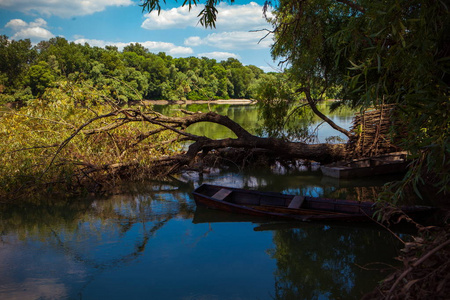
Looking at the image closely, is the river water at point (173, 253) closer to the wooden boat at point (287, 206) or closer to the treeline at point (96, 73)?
the wooden boat at point (287, 206)

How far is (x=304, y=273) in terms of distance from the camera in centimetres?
545

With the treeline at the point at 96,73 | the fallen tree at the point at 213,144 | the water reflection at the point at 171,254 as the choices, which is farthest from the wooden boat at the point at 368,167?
the treeline at the point at 96,73

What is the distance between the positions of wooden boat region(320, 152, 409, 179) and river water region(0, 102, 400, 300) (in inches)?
63.7

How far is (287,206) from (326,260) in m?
2.09

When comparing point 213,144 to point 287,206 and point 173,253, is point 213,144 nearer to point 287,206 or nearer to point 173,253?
point 287,206

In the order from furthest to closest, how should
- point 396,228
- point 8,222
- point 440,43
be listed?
point 8,222 → point 396,228 → point 440,43

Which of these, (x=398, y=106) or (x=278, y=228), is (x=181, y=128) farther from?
(x=398, y=106)

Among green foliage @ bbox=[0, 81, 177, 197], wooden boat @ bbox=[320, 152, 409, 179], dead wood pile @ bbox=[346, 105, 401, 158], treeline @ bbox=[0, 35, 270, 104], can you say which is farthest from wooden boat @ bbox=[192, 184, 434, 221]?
treeline @ bbox=[0, 35, 270, 104]

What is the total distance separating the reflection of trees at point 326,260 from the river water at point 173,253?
0.01m

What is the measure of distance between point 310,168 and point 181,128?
4.27 m

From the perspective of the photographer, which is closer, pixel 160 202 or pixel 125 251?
pixel 125 251

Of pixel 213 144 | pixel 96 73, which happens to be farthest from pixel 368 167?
pixel 96 73

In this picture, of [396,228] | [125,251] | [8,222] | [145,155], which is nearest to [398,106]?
[396,228]

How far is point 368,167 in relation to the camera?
1091 cm
